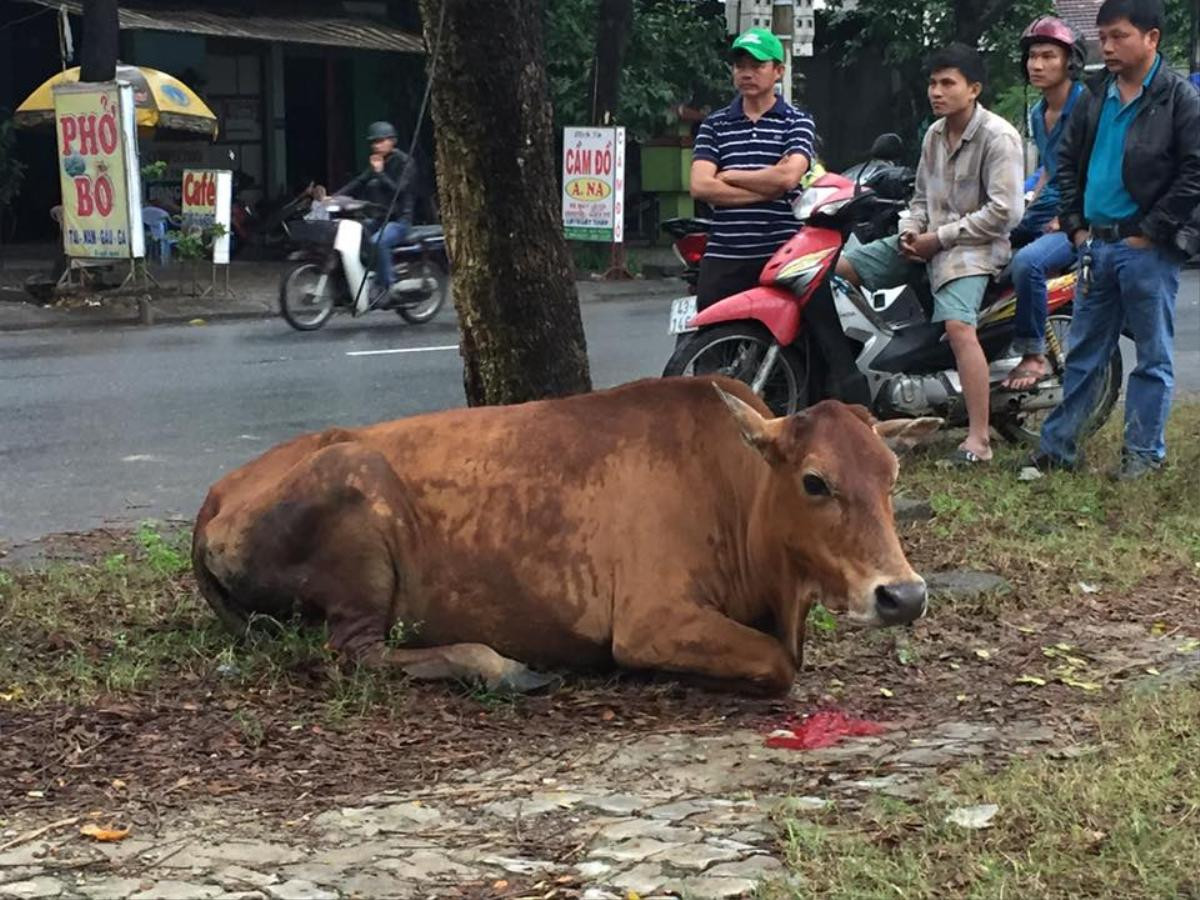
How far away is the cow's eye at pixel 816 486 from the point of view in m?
4.62

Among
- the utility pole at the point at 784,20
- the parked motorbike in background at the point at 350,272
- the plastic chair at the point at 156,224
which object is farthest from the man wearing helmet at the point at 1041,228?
the plastic chair at the point at 156,224

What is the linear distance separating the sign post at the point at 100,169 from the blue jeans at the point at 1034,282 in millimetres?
9524

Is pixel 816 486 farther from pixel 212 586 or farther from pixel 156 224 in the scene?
pixel 156 224

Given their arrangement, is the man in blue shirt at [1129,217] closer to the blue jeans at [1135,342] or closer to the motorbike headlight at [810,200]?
the blue jeans at [1135,342]

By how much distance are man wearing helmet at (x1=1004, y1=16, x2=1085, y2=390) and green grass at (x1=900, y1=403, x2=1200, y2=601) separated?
51cm

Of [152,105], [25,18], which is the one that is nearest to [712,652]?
[152,105]

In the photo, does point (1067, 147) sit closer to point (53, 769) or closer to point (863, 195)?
point (863, 195)

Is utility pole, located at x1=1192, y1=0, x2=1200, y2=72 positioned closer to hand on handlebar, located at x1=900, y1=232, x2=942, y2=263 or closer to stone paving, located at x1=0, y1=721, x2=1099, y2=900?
hand on handlebar, located at x1=900, y1=232, x2=942, y2=263

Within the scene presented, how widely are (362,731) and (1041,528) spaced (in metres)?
3.54

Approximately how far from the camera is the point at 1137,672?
5211mm

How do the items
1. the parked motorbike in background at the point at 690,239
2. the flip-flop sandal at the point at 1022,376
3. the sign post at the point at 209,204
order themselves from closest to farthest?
the flip-flop sandal at the point at 1022,376, the parked motorbike in background at the point at 690,239, the sign post at the point at 209,204

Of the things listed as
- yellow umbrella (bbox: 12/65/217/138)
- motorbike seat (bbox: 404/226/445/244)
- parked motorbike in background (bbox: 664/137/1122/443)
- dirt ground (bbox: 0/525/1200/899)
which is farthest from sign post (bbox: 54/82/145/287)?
dirt ground (bbox: 0/525/1200/899)

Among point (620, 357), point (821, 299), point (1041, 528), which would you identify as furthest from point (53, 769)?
point (620, 357)

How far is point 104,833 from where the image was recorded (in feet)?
12.4
